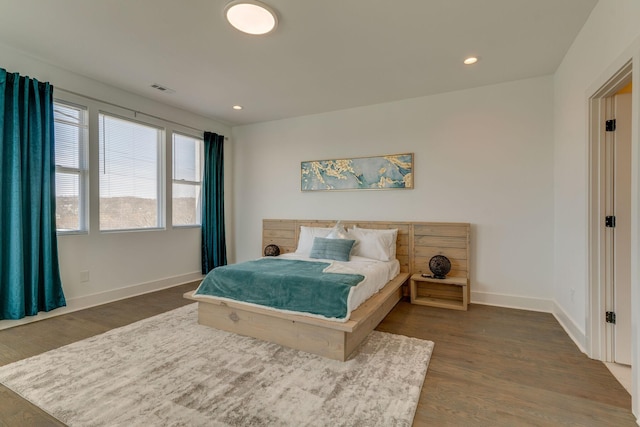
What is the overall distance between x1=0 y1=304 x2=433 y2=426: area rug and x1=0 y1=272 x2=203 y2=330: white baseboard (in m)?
1.06

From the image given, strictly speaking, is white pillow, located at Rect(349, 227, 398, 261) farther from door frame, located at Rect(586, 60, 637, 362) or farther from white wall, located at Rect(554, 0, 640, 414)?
door frame, located at Rect(586, 60, 637, 362)

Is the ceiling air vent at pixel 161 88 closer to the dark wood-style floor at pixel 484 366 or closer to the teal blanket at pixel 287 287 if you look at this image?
the teal blanket at pixel 287 287

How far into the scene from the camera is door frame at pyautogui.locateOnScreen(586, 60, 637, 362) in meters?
2.25

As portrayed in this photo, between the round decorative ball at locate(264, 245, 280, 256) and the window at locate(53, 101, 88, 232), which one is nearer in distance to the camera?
the window at locate(53, 101, 88, 232)

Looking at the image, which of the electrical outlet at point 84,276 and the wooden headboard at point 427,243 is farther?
the wooden headboard at point 427,243

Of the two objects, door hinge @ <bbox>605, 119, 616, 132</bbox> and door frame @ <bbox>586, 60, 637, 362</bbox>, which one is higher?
door hinge @ <bbox>605, 119, 616, 132</bbox>

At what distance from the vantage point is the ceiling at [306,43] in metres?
2.27

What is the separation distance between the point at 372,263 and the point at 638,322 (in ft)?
7.19

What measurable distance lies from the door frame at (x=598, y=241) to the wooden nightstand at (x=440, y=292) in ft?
4.03

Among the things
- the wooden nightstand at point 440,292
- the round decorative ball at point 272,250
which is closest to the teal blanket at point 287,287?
the wooden nightstand at point 440,292

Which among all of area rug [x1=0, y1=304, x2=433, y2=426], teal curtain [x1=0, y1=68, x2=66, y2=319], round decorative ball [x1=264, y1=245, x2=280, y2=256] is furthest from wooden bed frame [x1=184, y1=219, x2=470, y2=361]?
teal curtain [x1=0, y1=68, x2=66, y2=319]

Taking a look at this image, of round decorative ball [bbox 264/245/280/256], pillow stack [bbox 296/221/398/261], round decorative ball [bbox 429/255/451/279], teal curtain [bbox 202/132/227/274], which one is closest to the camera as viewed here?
round decorative ball [bbox 429/255/451/279]

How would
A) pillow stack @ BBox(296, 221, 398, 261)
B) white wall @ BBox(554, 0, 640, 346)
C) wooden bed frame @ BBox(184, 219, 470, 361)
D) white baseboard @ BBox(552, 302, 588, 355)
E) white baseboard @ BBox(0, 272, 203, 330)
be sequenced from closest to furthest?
white wall @ BBox(554, 0, 640, 346)
wooden bed frame @ BBox(184, 219, 470, 361)
white baseboard @ BBox(552, 302, 588, 355)
white baseboard @ BBox(0, 272, 203, 330)
pillow stack @ BBox(296, 221, 398, 261)

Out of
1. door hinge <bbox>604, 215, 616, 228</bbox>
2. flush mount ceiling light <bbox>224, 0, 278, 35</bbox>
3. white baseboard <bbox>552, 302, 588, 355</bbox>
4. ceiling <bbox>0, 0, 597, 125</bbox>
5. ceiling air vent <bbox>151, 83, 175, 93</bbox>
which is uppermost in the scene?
ceiling air vent <bbox>151, 83, 175, 93</bbox>
